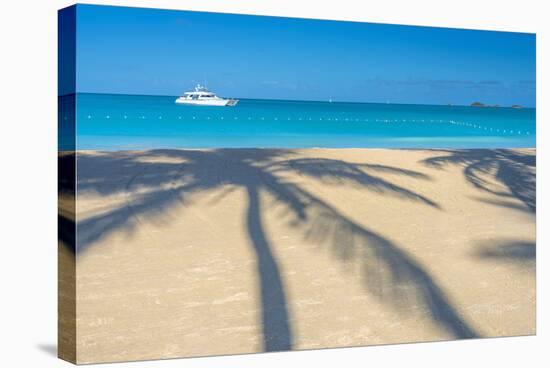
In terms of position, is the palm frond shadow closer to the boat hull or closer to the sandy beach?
the sandy beach

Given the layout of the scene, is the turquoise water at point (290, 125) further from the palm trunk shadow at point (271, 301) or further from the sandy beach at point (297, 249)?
the palm trunk shadow at point (271, 301)

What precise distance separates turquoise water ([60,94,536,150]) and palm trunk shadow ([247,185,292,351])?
3.95 ft

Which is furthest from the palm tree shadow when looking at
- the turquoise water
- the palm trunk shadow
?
the turquoise water

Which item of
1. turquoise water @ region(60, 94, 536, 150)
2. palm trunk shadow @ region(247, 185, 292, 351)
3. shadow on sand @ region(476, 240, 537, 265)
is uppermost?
turquoise water @ region(60, 94, 536, 150)

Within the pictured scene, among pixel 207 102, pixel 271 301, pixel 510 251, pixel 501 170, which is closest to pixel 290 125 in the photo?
pixel 207 102

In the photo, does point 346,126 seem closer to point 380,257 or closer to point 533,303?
point 380,257

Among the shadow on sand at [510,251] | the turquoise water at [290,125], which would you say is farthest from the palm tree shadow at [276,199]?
the shadow on sand at [510,251]

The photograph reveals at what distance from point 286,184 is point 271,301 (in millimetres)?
2112

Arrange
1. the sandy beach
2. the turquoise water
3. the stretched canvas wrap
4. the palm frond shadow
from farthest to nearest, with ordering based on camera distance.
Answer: the palm frond shadow < the turquoise water < the sandy beach < the stretched canvas wrap

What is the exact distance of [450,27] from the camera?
408 inches

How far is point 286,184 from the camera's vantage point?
10.9 meters

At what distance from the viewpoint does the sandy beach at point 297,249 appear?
870 cm

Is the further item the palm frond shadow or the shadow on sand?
the palm frond shadow

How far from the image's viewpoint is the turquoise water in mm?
8953
